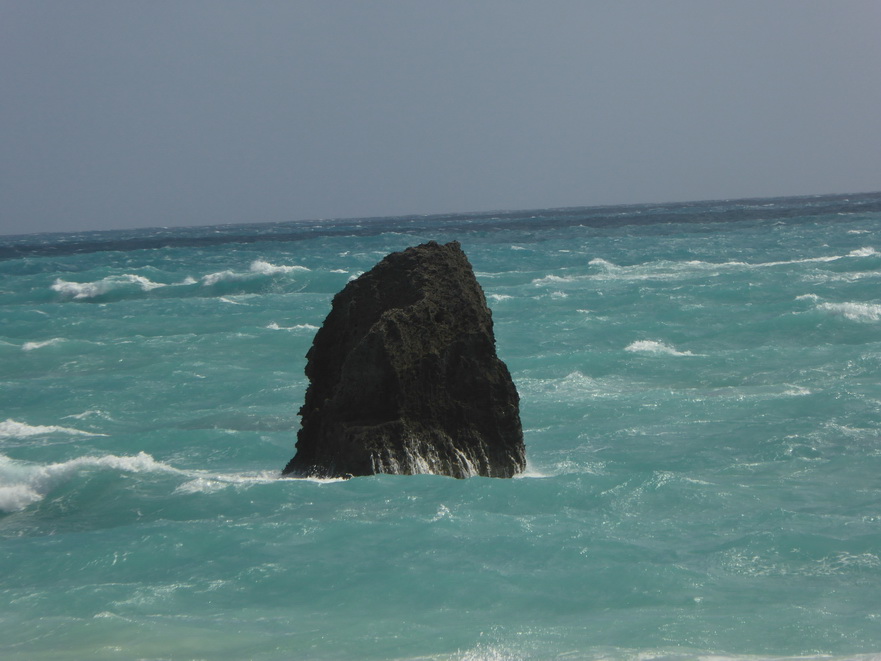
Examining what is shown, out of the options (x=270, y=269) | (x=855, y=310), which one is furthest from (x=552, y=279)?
(x=855, y=310)

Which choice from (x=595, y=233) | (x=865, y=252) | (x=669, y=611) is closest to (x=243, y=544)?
(x=669, y=611)

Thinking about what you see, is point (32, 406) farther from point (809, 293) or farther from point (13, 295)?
point (13, 295)

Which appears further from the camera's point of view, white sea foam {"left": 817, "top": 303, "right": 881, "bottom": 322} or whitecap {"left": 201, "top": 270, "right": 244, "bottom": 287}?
whitecap {"left": 201, "top": 270, "right": 244, "bottom": 287}

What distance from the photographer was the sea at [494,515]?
635 cm

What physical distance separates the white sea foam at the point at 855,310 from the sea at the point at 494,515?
9cm

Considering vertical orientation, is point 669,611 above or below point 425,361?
below

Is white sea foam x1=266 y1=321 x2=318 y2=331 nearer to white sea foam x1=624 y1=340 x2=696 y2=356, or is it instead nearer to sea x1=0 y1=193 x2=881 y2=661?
sea x1=0 y1=193 x2=881 y2=661

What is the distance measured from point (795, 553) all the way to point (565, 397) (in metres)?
6.52

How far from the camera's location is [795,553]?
24.4ft

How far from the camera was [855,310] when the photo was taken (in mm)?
19688

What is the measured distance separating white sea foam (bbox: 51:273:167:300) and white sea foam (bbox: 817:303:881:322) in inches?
971

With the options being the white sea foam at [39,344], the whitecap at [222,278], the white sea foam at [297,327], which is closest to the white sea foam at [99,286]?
the whitecap at [222,278]

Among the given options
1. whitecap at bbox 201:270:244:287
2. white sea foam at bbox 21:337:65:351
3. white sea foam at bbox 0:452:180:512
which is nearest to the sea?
white sea foam at bbox 0:452:180:512

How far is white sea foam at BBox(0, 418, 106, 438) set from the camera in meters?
12.8
